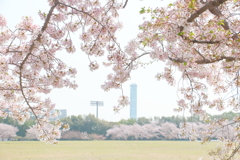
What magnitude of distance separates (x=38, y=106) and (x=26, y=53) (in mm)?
1374

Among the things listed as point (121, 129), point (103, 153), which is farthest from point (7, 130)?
point (103, 153)

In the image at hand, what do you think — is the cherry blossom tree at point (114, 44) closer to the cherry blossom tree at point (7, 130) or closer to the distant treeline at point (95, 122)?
the cherry blossom tree at point (7, 130)

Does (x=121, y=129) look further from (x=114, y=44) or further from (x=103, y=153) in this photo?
(x=114, y=44)

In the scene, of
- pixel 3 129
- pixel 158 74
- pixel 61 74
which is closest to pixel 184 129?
pixel 158 74

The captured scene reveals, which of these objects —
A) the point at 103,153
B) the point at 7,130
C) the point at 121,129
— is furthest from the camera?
the point at 121,129

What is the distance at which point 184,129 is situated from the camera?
433 centimetres

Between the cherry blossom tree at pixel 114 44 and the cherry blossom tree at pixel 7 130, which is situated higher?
the cherry blossom tree at pixel 114 44

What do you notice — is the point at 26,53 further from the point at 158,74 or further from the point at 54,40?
the point at 158,74

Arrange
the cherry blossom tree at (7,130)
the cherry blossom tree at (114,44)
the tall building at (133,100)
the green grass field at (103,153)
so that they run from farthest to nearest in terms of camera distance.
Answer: the tall building at (133,100)
the cherry blossom tree at (7,130)
the green grass field at (103,153)
the cherry blossom tree at (114,44)

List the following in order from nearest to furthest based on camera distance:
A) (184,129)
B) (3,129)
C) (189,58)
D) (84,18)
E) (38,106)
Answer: (189,58), (84,18), (184,129), (38,106), (3,129)

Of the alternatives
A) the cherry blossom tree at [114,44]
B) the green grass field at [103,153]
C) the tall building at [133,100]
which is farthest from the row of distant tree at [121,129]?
the tall building at [133,100]

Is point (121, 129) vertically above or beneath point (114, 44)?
beneath

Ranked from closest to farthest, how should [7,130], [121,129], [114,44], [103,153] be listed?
[114,44]
[103,153]
[7,130]
[121,129]

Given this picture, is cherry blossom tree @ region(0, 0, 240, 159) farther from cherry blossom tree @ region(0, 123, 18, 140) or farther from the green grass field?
cherry blossom tree @ region(0, 123, 18, 140)
